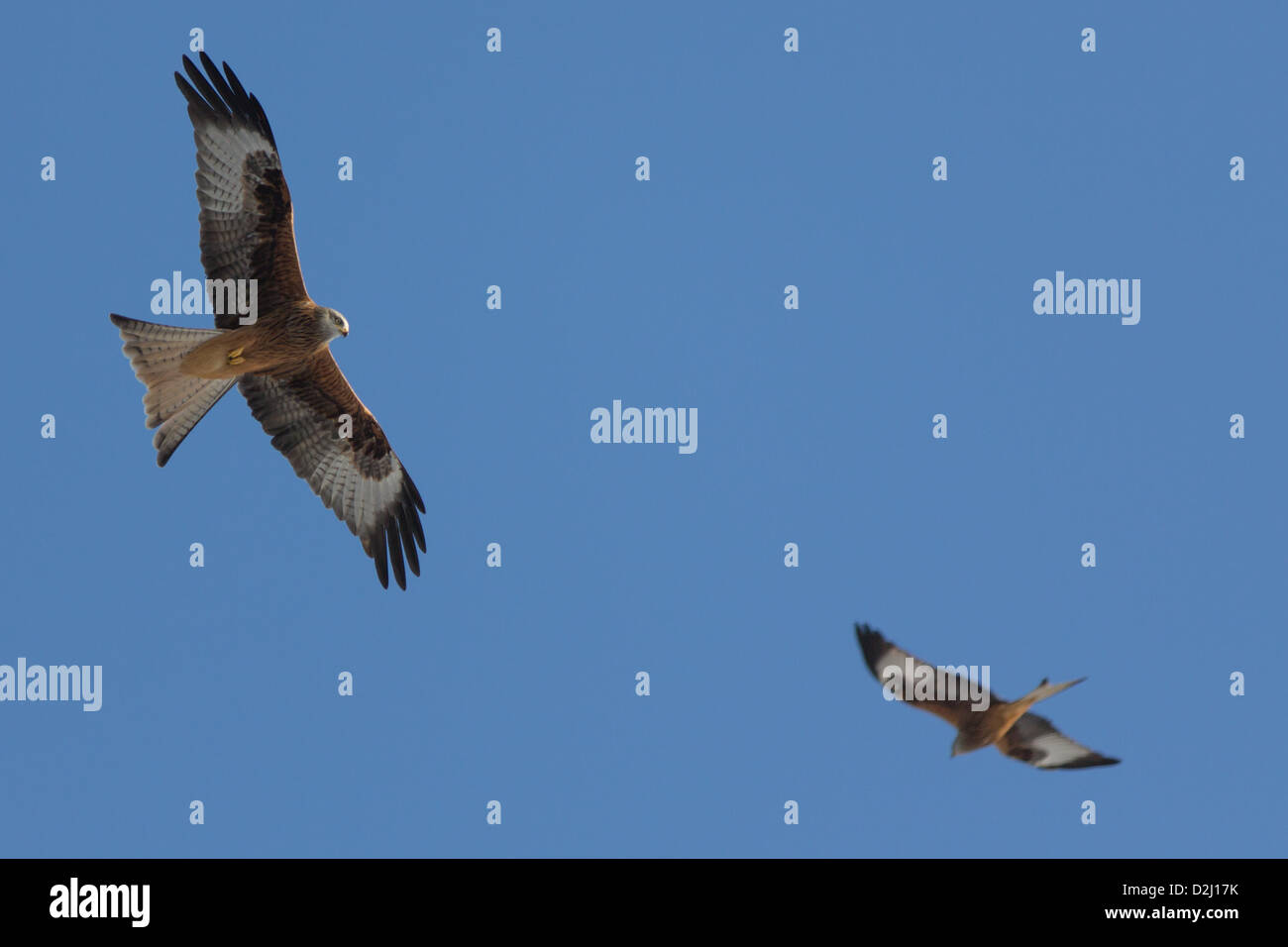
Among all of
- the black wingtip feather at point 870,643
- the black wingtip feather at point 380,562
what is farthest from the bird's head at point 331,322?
the black wingtip feather at point 870,643

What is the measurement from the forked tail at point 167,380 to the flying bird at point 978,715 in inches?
199

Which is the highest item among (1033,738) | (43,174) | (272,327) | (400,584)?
(43,174)

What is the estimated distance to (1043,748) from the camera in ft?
41.1

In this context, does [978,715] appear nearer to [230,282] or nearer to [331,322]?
[331,322]

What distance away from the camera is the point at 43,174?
14.3m

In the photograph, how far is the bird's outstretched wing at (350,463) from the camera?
1330 centimetres

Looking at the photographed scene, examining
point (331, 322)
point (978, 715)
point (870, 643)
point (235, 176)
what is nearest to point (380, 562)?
point (331, 322)

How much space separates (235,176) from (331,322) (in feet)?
4.04
